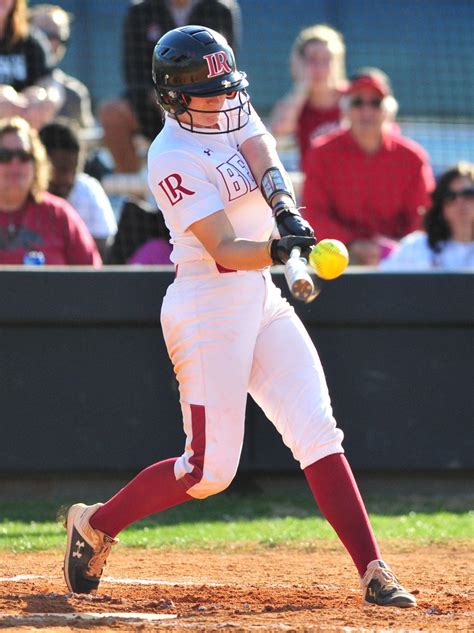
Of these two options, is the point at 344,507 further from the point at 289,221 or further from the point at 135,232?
the point at 135,232

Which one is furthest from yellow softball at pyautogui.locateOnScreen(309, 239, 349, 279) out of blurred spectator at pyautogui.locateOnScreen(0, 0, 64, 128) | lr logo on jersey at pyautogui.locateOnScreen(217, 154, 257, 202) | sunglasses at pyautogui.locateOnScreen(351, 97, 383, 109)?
blurred spectator at pyautogui.locateOnScreen(0, 0, 64, 128)

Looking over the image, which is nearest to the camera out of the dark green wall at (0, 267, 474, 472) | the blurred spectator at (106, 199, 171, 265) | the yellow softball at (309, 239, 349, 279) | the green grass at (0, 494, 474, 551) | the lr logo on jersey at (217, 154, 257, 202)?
the yellow softball at (309, 239, 349, 279)

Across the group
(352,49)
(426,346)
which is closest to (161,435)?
(426,346)

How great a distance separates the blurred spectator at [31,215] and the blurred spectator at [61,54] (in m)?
1.95

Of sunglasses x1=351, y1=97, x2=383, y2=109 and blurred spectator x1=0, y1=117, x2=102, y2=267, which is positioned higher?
sunglasses x1=351, y1=97, x2=383, y2=109

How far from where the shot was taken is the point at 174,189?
4055 millimetres

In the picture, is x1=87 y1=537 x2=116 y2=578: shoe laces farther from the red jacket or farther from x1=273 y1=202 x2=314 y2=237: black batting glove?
the red jacket

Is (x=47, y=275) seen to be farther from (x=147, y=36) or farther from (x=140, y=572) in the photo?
(x=147, y=36)

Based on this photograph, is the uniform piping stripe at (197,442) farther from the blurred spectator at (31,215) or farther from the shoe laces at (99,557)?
the blurred spectator at (31,215)

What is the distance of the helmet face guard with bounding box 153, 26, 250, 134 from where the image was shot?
407 cm

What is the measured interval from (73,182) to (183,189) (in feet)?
12.4

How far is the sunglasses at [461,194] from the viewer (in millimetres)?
7324

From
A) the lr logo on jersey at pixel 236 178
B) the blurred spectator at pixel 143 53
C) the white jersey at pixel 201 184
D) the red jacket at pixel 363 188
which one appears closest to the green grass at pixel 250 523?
the red jacket at pixel 363 188

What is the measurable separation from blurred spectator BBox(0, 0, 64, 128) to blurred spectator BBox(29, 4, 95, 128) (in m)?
0.30
